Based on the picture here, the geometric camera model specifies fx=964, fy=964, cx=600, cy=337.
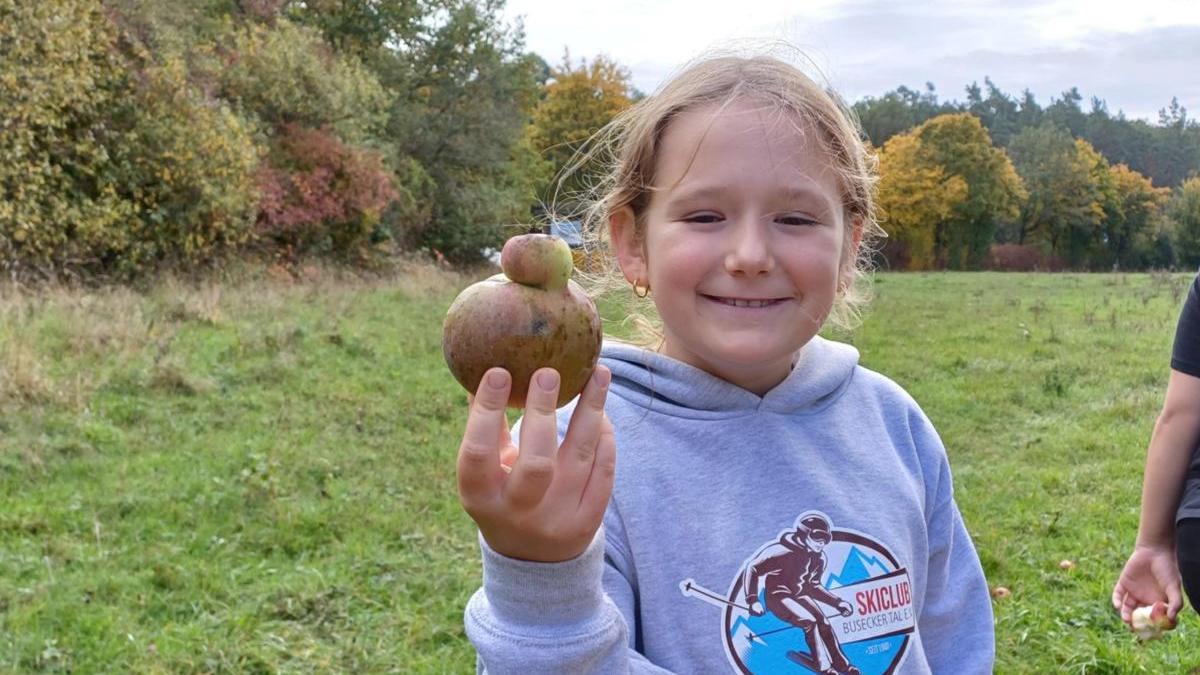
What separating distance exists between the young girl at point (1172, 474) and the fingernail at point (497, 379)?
177cm

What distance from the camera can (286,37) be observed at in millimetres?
18266

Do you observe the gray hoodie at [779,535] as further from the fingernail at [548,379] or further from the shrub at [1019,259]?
the shrub at [1019,259]

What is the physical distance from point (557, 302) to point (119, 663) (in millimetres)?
3147

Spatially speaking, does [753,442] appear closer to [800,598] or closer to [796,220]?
[800,598]

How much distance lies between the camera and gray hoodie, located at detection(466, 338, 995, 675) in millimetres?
1524

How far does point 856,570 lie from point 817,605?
0.09 metres

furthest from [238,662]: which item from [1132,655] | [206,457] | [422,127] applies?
[422,127]

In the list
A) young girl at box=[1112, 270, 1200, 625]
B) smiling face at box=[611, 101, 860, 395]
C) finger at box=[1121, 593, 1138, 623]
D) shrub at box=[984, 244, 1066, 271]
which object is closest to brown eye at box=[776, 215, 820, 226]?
smiling face at box=[611, 101, 860, 395]

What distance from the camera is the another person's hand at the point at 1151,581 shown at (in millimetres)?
2393

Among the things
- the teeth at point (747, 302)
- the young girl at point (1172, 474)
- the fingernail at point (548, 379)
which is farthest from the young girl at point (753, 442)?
the young girl at point (1172, 474)

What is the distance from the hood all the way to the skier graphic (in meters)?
0.27

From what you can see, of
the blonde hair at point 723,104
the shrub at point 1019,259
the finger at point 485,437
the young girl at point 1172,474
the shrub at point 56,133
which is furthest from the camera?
the shrub at point 1019,259

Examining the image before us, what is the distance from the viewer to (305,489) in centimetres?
563

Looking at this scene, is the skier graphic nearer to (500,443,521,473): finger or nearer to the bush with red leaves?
(500,443,521,473): finger
